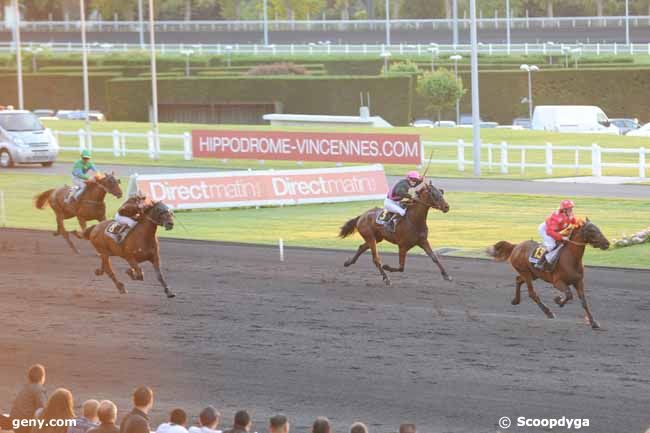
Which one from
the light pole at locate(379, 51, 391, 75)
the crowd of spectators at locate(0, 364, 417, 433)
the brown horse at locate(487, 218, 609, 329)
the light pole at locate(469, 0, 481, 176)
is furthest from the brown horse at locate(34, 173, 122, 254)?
the light pole at locate(379, 51, 391, 75)

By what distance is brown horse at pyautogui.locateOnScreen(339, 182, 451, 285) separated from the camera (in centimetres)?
2084

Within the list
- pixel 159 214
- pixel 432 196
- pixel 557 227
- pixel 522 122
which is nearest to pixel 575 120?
pixel 522 122

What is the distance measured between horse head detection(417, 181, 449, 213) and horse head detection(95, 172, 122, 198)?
6.24 m

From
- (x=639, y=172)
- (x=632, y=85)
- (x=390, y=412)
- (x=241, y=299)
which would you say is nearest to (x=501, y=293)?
(x=241, y=299)

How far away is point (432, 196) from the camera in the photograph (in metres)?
20.8

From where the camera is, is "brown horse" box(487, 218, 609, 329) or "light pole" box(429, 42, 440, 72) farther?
"light pole" box(429, 42, 440, 72)

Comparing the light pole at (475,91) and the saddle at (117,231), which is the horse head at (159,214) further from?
the light pole at (475,91)

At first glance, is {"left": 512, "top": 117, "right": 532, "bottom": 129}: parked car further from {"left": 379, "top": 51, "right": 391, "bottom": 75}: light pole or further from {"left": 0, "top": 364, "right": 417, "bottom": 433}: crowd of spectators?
{"left": 0, "top": 364, "right": 417, "bottom": 433}: crowd of spectators

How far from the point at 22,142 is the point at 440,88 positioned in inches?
1122

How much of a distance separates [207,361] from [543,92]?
5912cm

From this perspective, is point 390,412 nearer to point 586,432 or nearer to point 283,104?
point 586,432

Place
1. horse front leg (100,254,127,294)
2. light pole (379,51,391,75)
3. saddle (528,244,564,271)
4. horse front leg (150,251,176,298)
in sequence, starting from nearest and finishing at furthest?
saddle (528,244,564,271), horse front leg (150,251,176,298), horse front leg (100,254,127,294), light pole (379,51,391,75)

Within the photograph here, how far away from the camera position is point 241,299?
823 inches

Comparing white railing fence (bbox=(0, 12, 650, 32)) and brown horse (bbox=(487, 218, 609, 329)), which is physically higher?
white railing fence (bbox=(0, 12, 650, 32))
